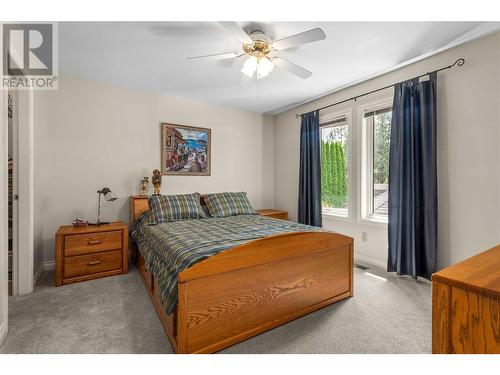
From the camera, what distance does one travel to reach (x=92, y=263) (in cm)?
259

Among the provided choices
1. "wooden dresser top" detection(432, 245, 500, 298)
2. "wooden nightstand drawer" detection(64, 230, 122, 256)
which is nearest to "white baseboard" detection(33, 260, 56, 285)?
"wooden nightstand drawer" detection(64, 230, 122, 256)

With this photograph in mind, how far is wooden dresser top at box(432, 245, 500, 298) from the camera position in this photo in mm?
730

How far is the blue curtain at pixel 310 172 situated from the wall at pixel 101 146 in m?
1.28

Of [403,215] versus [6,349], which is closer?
[6,349]

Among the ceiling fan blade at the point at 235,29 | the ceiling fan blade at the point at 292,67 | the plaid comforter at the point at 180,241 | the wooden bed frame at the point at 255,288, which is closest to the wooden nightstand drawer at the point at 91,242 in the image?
the plaid comforter at the point at 180,241

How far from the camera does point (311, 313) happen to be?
191cm

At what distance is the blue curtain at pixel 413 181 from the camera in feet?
7.86

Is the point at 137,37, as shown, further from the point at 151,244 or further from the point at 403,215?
the point at 403,215

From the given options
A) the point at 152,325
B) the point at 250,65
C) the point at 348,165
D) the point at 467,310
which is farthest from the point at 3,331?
the point at 348,165

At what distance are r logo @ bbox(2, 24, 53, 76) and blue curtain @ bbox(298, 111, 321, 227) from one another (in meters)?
3.17

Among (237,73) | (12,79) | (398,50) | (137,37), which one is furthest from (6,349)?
(398,50)

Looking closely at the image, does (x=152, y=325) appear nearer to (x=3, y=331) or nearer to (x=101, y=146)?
(x=3, y=331)

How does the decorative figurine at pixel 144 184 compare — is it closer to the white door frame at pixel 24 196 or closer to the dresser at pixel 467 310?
the white door frame at pixel 24 196
